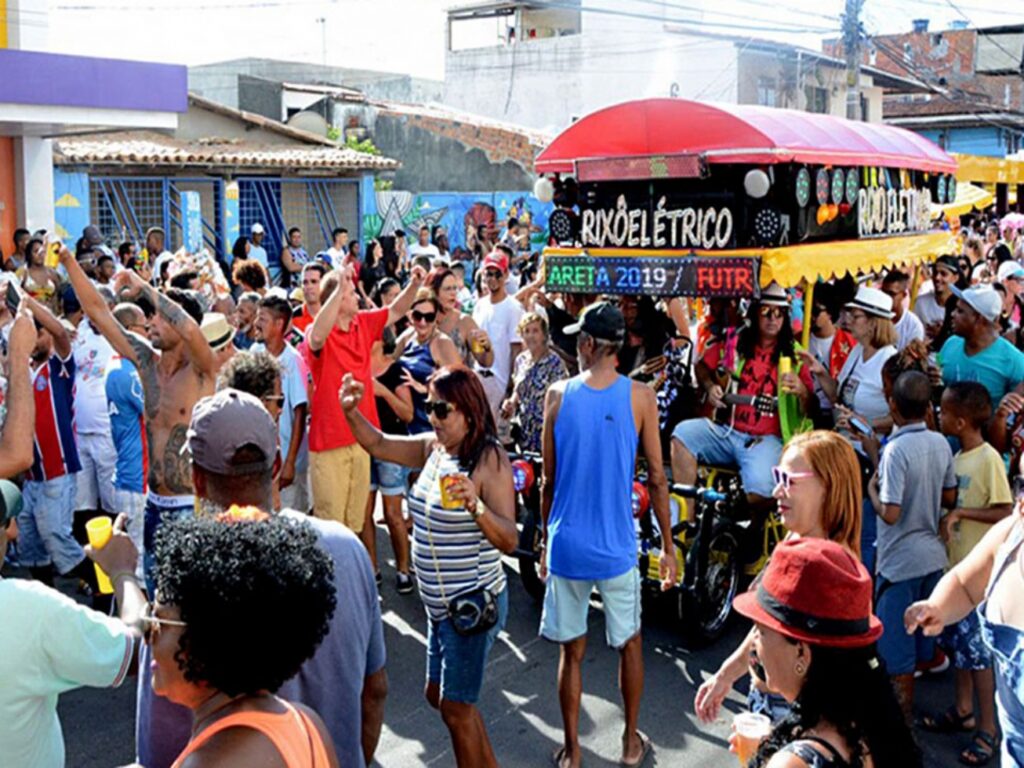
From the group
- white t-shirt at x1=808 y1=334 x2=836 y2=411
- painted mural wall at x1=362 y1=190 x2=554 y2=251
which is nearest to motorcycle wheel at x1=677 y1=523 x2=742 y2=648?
white t-shirt at x1=808 y1=334 x2=836 y2=411

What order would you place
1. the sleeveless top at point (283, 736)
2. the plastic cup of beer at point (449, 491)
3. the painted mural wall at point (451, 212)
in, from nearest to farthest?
1. the sleeveless top at point (283, 736)
2. the plastic cup of beer at point (449, 491)
3. the painted mural wall at point (451, 212)

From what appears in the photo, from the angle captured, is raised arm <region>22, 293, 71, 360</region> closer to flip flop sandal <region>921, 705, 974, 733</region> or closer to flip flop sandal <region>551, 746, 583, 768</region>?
flip flop sandal <region>551, 746, 583, 768</region>

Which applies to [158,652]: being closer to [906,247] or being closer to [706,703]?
[706,703]

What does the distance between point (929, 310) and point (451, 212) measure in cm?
1737

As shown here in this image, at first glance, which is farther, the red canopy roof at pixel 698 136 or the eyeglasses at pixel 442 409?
the red canopy roof at pixel 698 136

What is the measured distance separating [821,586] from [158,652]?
154 centimetres

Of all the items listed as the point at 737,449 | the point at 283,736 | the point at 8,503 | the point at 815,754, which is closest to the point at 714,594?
the point at 737,449

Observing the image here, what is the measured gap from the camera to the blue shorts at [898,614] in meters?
5.39

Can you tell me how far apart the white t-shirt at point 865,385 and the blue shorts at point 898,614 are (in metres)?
1.61

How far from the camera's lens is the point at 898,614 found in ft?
18.3

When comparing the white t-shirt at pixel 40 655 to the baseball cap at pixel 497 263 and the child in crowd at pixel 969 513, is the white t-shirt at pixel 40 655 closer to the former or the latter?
the child in crowd at pixel 969 513

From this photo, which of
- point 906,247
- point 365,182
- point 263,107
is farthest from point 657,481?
point 263,107

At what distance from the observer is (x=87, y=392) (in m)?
6.99

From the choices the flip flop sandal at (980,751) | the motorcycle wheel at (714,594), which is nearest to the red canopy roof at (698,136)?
the motorcycle wheel at (714,594)
